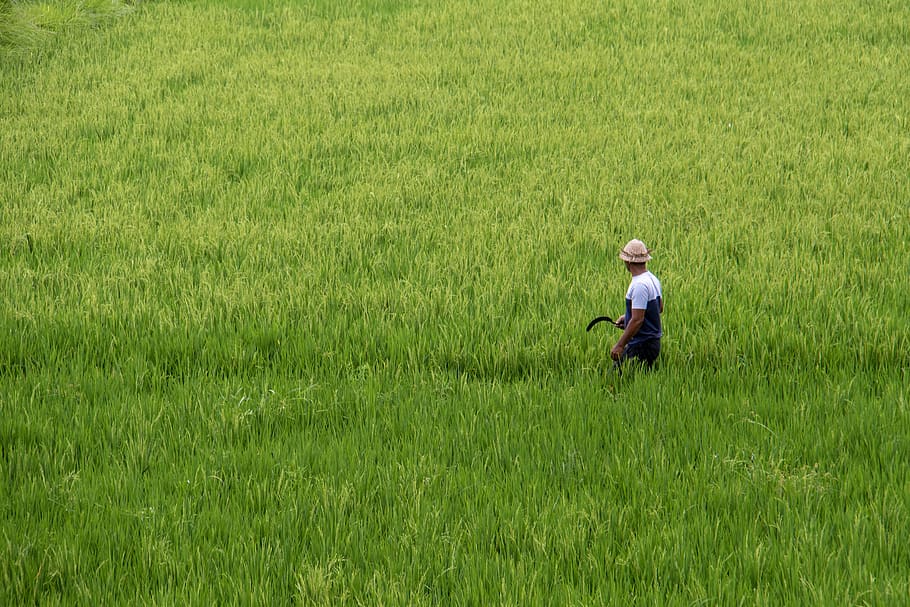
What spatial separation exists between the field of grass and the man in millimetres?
245

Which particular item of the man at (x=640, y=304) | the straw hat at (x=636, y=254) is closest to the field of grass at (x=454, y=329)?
the man at (x=640, y=304)

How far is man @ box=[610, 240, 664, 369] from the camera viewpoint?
419 cm

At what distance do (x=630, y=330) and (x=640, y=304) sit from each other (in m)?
0.13

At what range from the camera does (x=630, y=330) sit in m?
4.23

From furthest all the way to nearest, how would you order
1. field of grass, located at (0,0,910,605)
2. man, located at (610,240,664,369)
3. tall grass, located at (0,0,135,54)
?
tall grass, located at (0,0,135,54)
man, located at (610,240,664,369)
field of grass, located at (0,0,910,605)

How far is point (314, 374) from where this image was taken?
4785 millimetres

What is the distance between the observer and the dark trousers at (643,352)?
14.6 ft

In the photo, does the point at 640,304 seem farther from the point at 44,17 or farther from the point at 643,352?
the point at 44,17

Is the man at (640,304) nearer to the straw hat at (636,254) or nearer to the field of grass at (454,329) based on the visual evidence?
the straw hat at (636,254)

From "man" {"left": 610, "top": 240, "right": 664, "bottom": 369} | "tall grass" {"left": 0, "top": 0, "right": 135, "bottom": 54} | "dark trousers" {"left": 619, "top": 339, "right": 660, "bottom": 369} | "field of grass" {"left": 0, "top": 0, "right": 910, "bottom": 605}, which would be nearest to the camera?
"field of grass" {"left": 0, "top": 0, "right": 910, "bottom": 605}

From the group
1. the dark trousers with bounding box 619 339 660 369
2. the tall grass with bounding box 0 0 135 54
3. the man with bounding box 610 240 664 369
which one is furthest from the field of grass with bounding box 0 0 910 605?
the tall grass with bounding box 0 0 135 54

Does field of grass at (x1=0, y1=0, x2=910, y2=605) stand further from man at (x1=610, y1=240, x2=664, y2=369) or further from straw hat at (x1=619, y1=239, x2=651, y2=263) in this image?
straw hat at (x1=619, y1=239, x2=651, y2=263)

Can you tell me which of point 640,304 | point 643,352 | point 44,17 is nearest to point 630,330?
point 640,304

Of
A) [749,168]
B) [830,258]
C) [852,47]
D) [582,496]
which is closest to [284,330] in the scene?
[582,496]
